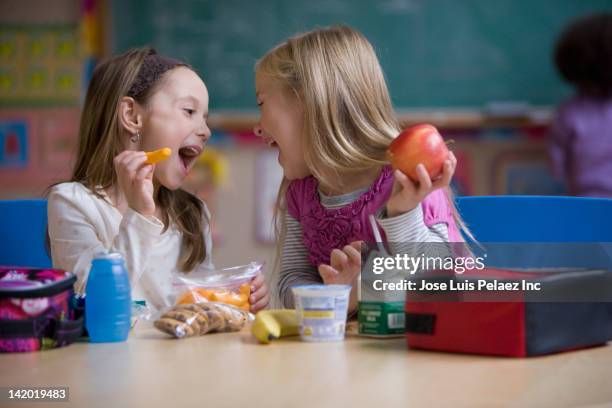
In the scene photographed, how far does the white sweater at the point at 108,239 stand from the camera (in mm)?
1588

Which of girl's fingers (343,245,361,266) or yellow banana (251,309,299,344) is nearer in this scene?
yellow banana (251,309,299,344)

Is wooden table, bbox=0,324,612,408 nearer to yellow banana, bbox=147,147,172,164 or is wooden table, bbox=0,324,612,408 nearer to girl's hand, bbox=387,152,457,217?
girl's hand, bbox=387,152,457,217

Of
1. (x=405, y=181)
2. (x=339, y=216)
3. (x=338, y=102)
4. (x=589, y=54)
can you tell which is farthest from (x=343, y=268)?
(x=589, y=54)

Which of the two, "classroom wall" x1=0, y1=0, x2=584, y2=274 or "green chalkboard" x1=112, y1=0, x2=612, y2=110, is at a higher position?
"green chalkboard" x1=112, y1=0, x2=612, y2=110

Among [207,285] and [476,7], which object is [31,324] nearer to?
[207,285]

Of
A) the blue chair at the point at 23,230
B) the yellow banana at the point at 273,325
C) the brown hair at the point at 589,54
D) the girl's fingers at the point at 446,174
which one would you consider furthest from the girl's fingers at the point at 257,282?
the brown hair at the point at 589,54

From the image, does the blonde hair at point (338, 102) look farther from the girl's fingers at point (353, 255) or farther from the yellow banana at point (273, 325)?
the yellow banana at point (273, 325)

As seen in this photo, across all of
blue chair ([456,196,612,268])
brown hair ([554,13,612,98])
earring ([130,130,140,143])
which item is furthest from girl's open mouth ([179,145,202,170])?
brown hair ([554,13,612,98])

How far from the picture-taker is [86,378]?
1020mm

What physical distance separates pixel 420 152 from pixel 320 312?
12.3 inches

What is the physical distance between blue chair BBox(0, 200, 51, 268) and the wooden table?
0.76m

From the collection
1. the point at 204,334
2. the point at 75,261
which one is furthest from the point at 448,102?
the point at 204,334

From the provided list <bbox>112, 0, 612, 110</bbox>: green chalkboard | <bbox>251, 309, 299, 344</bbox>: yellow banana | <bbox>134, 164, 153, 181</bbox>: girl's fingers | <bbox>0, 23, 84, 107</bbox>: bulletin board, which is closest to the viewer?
<bbox>251, 309, 299, 344</bbox>: yellow banana

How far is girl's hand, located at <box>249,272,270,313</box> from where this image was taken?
164cm
